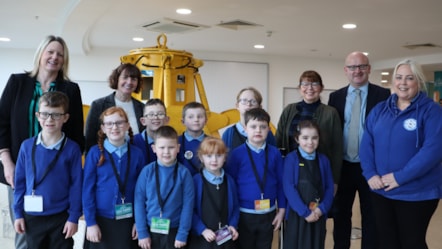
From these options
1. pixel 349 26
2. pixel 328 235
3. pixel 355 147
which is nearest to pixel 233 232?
pixel 355 147

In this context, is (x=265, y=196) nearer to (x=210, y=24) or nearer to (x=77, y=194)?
(x=77, y=194)

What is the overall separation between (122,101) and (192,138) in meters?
0.56

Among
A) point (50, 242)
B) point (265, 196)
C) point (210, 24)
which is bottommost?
point (50, 242)

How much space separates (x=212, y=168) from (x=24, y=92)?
1160mm

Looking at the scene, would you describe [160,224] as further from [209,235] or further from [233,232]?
[233,232]

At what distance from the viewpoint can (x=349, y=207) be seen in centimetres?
302

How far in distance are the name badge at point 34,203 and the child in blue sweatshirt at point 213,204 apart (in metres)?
0.83

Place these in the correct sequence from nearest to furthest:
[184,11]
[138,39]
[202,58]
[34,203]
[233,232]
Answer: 1. [34,203]
2. [233,232]
3. [184,11]
4. [138,39]
5. [202,58]

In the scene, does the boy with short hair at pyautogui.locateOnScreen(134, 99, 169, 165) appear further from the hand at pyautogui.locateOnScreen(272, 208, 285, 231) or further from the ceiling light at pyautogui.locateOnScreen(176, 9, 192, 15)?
the ceiling light at pyautogui.locateOnScreen(176, 9, 192, 15)

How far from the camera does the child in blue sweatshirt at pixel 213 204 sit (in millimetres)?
2314

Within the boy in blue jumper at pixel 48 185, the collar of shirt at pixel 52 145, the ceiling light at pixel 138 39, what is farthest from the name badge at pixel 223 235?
the ceiling light at pixel 138 39

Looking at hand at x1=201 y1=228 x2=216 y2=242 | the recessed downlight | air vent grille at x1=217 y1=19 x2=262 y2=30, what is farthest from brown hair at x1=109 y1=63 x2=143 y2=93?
air vent grille at x1=217 y1=19 x2=262 y2=30

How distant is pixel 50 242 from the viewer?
223 centimetres

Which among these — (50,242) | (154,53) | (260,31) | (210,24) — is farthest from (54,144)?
(260,31)
